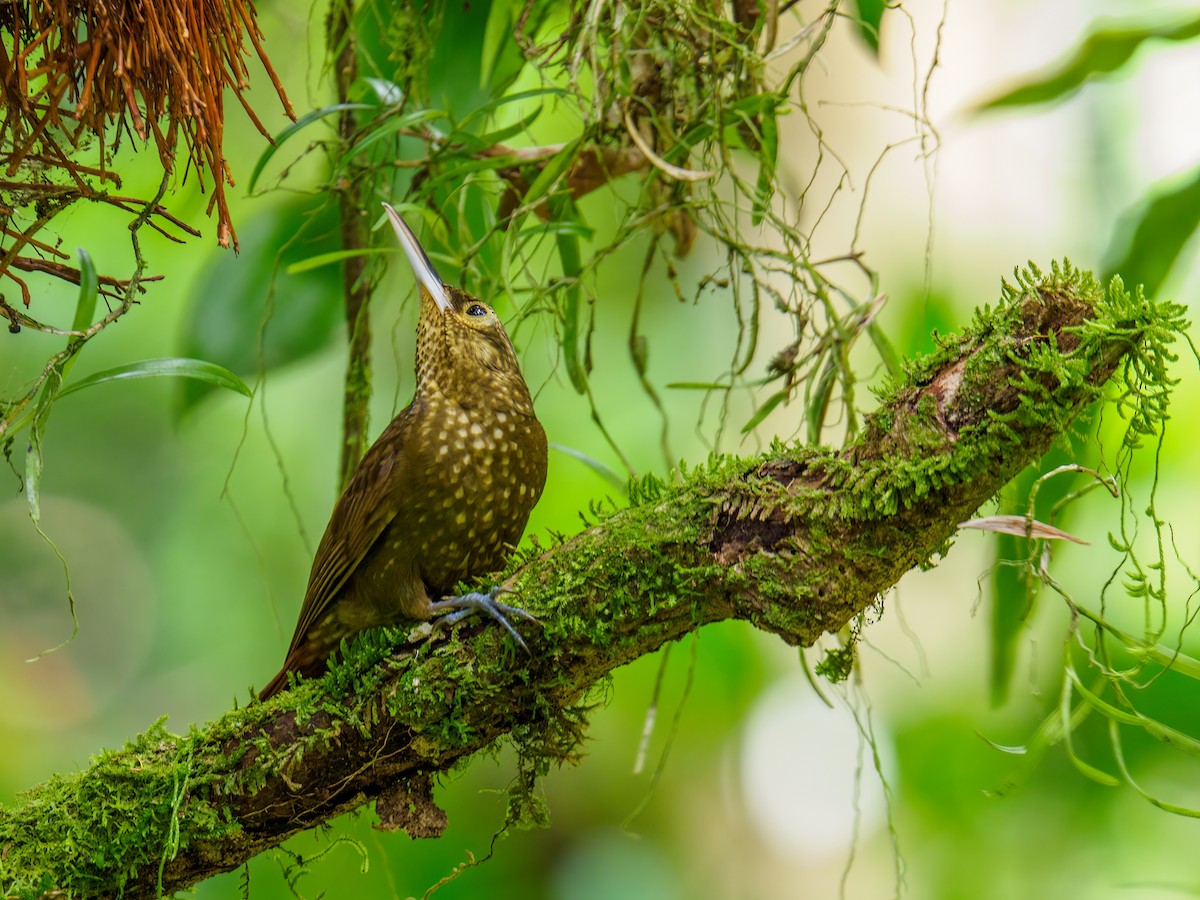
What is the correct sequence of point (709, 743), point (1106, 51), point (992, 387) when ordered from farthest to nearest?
point (709, 743) → point (1106, 51) → point (992, 387)

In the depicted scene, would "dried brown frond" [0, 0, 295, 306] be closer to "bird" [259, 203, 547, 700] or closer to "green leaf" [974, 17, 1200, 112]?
"bird" [259, 203, 547, 700]

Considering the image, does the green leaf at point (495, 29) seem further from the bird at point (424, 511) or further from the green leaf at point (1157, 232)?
the green leaf at point (1157, 232)

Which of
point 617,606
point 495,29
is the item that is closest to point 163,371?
point 617,606

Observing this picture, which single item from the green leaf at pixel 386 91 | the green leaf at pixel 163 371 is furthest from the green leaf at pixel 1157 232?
the green leaf at pixel 163 371

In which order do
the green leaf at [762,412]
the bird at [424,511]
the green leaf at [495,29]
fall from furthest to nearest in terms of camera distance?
the green leaf at [495,29], the bird at [424,511], the green leaf at [762,412]

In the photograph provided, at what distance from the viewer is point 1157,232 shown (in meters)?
1.88

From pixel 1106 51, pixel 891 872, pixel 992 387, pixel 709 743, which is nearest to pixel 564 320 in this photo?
pixel 992 387

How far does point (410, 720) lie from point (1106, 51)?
1.70 m

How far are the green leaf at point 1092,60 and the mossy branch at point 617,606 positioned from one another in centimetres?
91

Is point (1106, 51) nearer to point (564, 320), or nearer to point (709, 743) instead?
point (564, 320)

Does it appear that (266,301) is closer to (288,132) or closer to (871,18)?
(288,132)

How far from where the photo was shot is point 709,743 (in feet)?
12.4

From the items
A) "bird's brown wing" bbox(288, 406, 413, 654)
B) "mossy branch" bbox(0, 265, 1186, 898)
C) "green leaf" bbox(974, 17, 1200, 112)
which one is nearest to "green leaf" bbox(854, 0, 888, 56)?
"green leaf" bbox(974, 17, 1200, 112)

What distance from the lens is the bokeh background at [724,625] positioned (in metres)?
3.41
